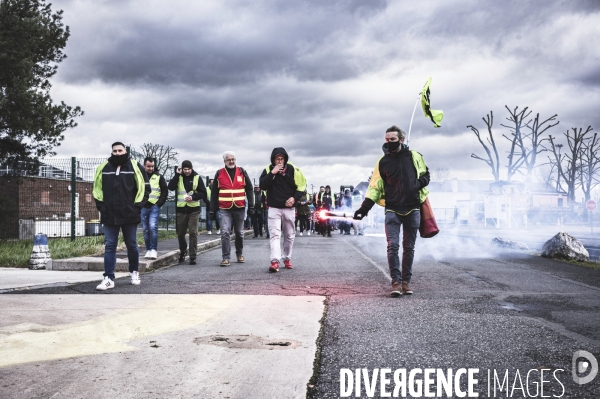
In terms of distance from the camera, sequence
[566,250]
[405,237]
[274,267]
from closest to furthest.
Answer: [405,237], [274,267], [566,250]

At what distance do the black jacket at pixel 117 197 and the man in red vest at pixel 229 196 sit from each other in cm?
289

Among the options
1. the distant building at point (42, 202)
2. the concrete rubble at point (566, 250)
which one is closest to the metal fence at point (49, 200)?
the distant building at point (42, 202)

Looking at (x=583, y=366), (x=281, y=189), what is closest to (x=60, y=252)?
(x=281, y=189)

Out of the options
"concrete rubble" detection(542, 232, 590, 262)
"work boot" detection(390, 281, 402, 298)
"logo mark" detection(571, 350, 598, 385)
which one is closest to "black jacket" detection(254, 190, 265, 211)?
"concrete rubble" detection(542, 232, 590, 262)

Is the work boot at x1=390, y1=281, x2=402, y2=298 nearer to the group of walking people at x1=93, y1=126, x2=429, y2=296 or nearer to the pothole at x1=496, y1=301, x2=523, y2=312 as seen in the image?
the group of walking people at x1=93, y1=126, x2=429, y2=296

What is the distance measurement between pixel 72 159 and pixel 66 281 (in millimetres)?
8401

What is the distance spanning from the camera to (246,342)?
421 cm

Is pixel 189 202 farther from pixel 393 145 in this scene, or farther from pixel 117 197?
pixel 393 145

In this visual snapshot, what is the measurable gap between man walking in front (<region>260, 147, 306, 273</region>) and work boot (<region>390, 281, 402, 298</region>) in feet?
10.4

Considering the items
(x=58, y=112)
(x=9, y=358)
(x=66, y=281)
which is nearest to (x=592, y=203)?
(x=58, y=112)

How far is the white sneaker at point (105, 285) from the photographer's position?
7.21m

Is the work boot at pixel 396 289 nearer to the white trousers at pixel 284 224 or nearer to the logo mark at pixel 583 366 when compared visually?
the logo mark at pixel 583 366

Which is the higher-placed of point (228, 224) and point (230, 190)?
point (230, 190)

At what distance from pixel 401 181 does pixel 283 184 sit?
324 centimetres
